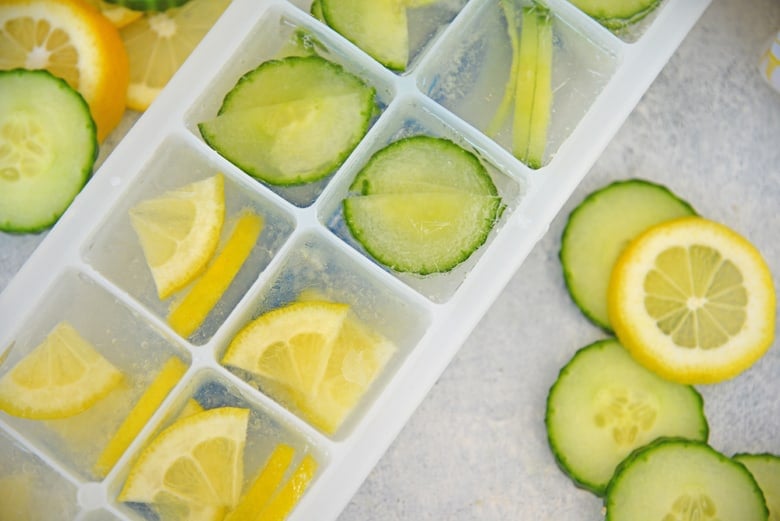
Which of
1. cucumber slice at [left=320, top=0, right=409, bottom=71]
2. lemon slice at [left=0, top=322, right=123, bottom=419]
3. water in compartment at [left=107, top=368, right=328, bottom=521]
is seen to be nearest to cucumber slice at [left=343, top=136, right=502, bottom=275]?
cucumber slice at [left=320, top=0, right=409, bottom=71]

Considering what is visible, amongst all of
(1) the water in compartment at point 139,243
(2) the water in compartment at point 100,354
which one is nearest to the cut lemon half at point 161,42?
(1) the water in compartment at point 139,243

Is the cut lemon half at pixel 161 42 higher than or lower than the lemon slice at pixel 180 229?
higher

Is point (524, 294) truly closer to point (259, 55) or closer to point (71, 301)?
point (259, 55)

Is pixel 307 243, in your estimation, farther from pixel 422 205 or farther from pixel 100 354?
pixel 100 354

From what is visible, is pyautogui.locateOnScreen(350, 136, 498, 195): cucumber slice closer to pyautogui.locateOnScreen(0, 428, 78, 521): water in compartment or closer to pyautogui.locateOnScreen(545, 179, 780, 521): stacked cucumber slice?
pyautogui.locateOnScreen(545, 179, 780, 521): stacked cucumber slice

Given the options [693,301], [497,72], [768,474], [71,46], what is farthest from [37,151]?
[768,474]

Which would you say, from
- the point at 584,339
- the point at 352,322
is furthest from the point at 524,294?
the point at 352,322

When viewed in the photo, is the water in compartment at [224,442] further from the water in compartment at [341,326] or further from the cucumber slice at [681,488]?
the cucumber slice at [681,488]
